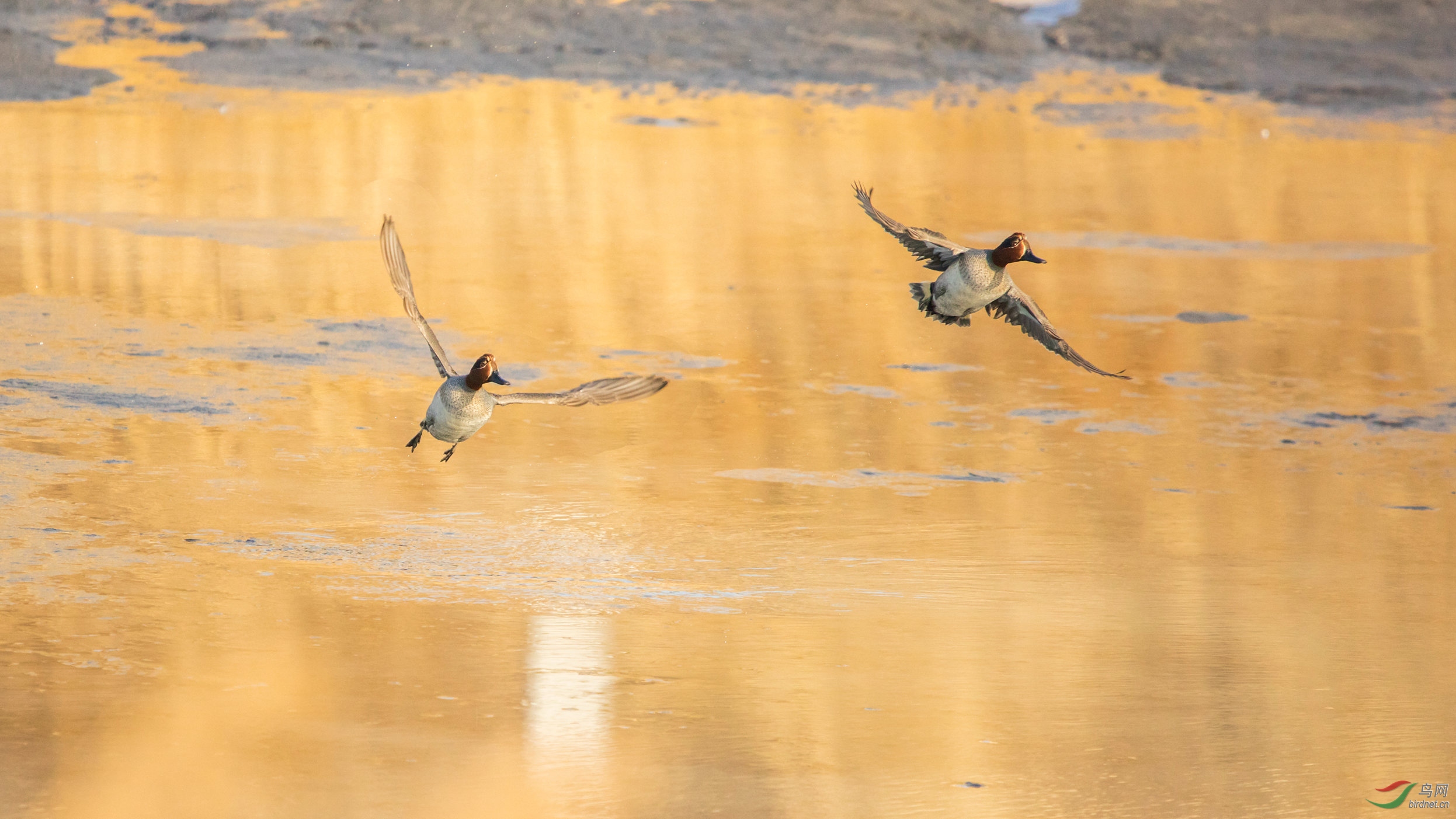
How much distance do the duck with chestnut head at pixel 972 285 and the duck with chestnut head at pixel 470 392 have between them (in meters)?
0.79

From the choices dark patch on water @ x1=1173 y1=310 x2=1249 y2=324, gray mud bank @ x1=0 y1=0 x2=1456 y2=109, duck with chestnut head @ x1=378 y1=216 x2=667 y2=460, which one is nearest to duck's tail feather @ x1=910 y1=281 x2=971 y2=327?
duck with chestnut head @ x1=378 y1=216 x2=667 y2=460

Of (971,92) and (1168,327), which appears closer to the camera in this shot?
(1168,327)

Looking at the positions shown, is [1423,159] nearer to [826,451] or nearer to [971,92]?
[971,92]

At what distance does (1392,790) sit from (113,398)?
5459mm

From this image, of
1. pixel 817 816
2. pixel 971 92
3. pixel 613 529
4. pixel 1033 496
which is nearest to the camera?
pixel 817 816

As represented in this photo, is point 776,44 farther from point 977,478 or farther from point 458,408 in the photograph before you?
point 458,408

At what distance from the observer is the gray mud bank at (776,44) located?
624 inches

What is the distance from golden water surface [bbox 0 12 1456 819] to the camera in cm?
608

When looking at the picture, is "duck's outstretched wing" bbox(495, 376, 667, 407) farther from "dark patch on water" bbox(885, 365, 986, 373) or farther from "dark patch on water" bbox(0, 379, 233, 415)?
"dark patch on water" bbox(885, 365, 986, 373)

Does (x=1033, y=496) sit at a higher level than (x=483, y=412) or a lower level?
lower

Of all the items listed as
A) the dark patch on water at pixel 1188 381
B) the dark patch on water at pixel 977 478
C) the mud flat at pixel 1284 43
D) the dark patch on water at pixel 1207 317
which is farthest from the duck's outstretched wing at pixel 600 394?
the mud flat at pixel 1284 43

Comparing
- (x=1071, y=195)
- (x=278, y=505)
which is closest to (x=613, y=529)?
(x=278, y=505)

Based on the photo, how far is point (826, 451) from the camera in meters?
8.74

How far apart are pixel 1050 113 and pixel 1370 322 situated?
16.4 feet
